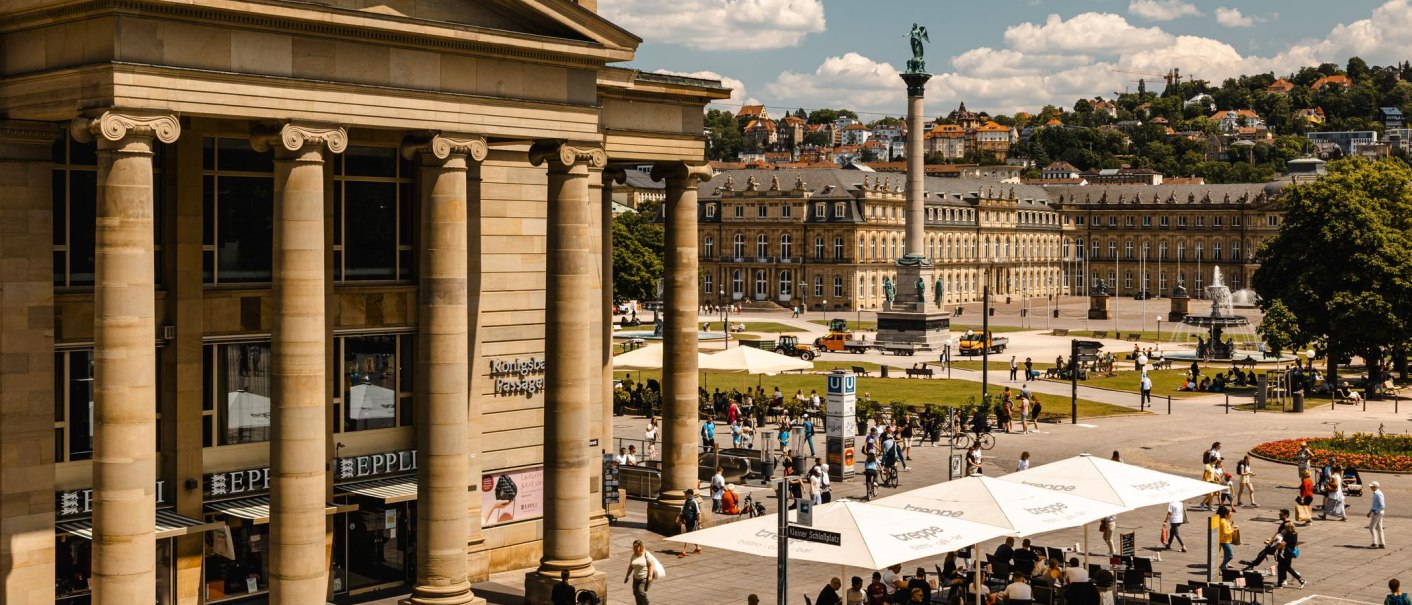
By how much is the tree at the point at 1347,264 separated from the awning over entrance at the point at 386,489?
210 feet

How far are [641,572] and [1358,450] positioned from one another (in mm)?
34060

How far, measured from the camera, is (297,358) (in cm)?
2578

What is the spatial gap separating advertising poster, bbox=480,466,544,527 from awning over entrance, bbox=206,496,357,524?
502cm

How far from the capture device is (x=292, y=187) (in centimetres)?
2566

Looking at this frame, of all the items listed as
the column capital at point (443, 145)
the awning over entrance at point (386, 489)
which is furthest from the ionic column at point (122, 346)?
the awning over entrance at point (386, 489)

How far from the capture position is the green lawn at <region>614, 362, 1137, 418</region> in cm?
7431

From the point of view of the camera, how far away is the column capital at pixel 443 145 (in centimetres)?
2791

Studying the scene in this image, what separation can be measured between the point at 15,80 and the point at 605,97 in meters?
13.6

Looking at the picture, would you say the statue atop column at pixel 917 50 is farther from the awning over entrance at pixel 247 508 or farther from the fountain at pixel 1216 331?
the awning over entrance at pixel 247 508

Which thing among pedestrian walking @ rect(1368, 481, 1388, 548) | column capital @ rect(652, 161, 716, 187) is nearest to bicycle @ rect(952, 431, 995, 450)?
pedestrian walking @ rect(1368, 481, 1388, 548)

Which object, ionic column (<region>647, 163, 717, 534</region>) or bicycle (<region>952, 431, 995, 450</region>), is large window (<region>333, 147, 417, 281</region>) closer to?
ionic column (<region>647, 163, 717, 534</region>)

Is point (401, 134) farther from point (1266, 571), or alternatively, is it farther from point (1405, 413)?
point (1405, 413)

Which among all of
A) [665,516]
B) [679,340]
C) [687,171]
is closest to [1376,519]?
[665,516]

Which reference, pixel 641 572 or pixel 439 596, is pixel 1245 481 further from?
Answer: pixel 439 596
